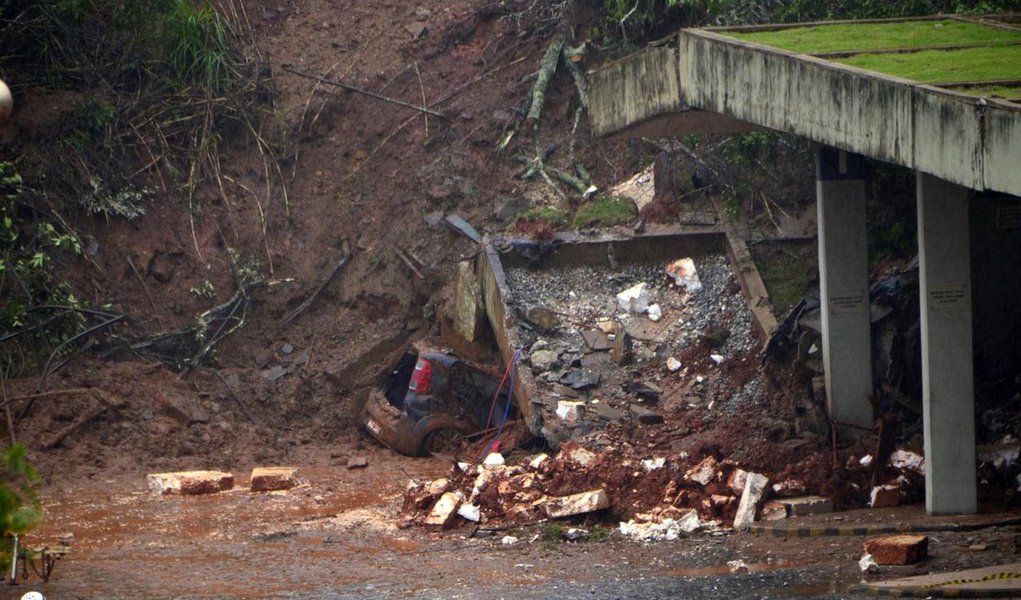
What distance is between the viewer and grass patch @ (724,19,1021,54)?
1139 centimetres

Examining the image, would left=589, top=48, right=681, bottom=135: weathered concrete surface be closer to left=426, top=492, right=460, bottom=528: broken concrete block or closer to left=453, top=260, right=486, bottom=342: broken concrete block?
left=453, top=260, right=486, bottom=342: broken concrete block

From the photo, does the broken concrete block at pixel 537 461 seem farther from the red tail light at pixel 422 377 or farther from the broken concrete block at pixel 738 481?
the red tail light at pixel 422 377

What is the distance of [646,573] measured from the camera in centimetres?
968

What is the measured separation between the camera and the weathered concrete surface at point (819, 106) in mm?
7786

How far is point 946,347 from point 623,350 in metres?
4.81

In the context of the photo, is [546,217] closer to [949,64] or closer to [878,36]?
[878,36]

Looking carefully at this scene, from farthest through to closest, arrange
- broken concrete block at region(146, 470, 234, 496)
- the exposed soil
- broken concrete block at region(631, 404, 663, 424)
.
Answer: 1. broken concrete block at region(631, 404, 663, 424)
2. broken concrete block at region(146, 470, 234, 496)
3. the exposed soil

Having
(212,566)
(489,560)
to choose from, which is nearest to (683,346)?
(489,560)

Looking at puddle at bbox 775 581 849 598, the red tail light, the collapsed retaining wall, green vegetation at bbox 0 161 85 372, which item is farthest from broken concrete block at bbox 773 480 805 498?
green vegetation at bbox 0 161 85 372

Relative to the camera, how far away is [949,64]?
10008mm

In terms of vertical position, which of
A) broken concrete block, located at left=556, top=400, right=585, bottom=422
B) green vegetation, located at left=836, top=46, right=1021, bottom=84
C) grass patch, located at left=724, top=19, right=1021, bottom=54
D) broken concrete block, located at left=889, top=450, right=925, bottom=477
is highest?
grass patch, located at left=724, top=19, right=1021, bottom=54

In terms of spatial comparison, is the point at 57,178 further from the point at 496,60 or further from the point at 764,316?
the point at 764,316

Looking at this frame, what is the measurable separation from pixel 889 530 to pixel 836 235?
3.57 m

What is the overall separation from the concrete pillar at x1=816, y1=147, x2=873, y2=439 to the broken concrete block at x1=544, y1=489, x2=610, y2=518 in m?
2.96
